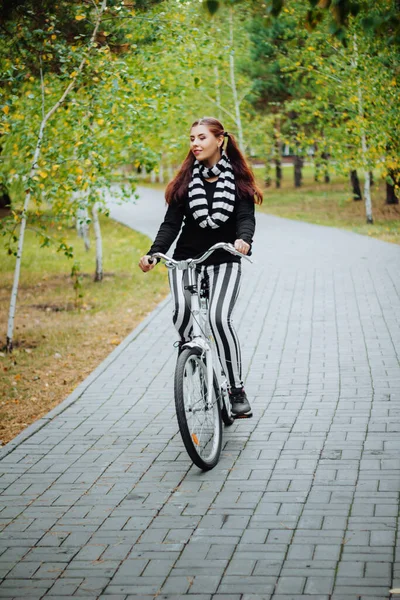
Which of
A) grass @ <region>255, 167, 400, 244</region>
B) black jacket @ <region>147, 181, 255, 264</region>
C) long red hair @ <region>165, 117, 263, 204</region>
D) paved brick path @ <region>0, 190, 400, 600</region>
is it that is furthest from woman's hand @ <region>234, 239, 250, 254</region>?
grass @ <region>255, 167, 400, 244</region>

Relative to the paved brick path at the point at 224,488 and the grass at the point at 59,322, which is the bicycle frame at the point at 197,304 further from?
the grass at the point at 59,322

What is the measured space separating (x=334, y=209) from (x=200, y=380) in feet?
88.9

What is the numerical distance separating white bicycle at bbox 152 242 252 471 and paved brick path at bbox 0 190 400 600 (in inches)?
6.2

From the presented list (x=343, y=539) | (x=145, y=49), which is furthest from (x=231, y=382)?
(x=145, y=49)

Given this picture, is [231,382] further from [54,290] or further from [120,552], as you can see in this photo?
[54,290]

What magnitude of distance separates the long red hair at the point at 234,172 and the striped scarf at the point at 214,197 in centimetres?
5

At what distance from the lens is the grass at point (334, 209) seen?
23.8 metres

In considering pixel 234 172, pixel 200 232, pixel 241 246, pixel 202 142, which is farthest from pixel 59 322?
pixel 241 246

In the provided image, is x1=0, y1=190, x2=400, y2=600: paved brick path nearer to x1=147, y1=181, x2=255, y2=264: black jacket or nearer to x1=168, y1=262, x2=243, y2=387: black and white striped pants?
x1=168, y1=262, x2=243, y2=387: black and white striped pants

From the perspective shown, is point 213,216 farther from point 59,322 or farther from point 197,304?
point 59,322

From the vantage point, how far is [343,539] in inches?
170

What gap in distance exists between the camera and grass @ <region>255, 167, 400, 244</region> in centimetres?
2384

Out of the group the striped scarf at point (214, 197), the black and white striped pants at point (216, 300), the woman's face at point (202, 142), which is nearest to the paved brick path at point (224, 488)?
the black and white striped pants at point (216, 300)

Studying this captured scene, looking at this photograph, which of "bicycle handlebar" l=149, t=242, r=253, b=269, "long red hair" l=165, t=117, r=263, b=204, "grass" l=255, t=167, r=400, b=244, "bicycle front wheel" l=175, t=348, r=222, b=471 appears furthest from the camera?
"grass" l=255, t=167, r=400, b=244
